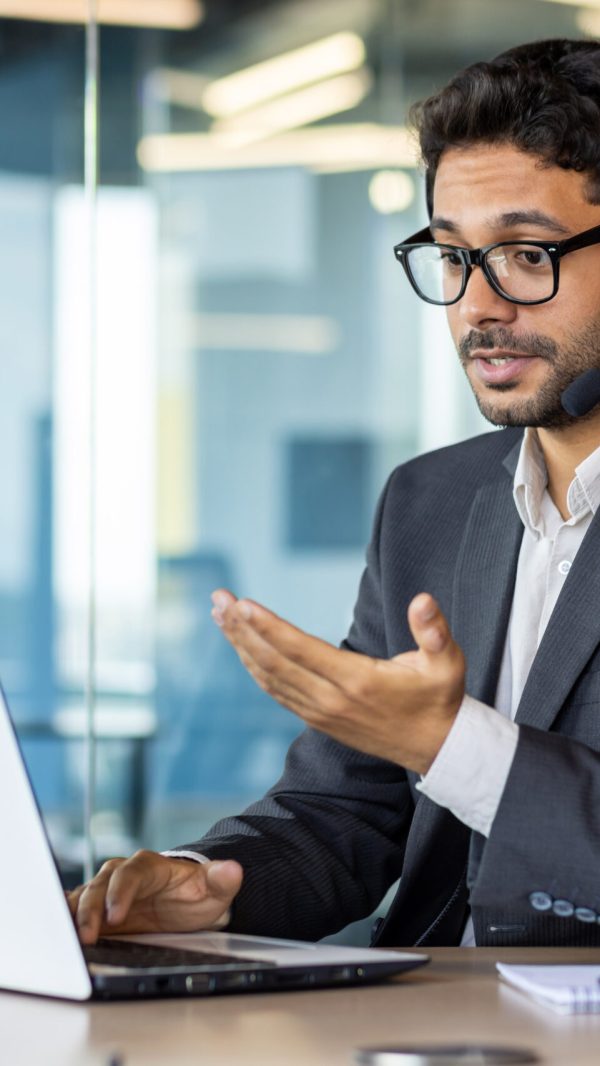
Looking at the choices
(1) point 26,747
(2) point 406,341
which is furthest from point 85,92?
(1) point 26,747

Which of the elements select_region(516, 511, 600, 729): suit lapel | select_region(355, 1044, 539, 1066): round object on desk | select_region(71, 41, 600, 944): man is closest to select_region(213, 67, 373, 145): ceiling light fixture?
select_region(71, 41, 600, 944): man

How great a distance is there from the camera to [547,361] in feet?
5.65

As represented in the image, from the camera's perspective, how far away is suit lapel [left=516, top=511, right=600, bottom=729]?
155 centimetres

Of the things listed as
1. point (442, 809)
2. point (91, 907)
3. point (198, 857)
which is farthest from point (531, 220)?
point (91, 907)

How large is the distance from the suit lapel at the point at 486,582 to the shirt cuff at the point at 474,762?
1.32 ft

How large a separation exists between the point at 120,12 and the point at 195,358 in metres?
0.91

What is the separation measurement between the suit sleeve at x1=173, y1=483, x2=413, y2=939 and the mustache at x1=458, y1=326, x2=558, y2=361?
0.31m

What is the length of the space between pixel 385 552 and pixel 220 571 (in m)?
2.20

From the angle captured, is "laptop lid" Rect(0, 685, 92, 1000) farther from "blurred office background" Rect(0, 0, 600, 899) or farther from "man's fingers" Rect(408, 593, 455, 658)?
"blurred office background" Rect(0, 0, 600, 899)

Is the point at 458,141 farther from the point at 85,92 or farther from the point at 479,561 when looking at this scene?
the point at 85,92

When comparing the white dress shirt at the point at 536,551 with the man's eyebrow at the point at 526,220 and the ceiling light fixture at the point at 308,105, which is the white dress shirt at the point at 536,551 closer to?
the man's eyebrow at the point at 526,220

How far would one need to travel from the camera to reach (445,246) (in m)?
1.74

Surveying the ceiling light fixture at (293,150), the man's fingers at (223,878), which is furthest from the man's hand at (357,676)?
the ceiling light fixture at (293,150)

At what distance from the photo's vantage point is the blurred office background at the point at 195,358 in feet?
12.7
